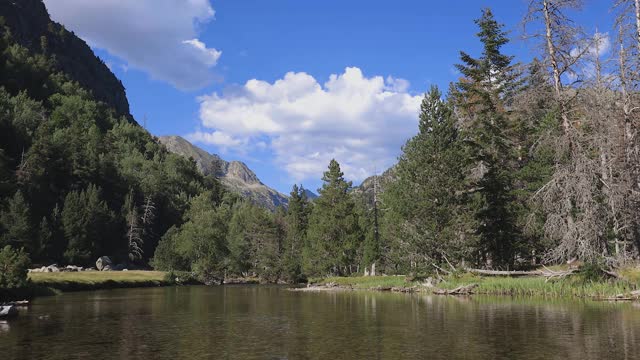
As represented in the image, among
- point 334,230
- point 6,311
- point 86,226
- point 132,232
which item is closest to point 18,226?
point 86,226

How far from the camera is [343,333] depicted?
83.6 ft

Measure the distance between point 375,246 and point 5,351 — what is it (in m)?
64.8

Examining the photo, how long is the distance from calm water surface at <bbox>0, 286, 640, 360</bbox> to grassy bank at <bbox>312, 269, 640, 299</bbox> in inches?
126

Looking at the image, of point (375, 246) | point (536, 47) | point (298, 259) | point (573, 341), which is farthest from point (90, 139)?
point (573, 341)

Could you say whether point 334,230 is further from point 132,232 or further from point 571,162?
point 132,232

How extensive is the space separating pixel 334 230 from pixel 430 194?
30484 mm

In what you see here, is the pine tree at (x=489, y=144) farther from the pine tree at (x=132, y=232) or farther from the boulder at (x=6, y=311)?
the pine tree at (x=132, y=232)

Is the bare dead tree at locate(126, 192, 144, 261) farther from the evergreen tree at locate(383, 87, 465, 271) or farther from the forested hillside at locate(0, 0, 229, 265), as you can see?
the evergreen tree at locate(383, 87, 465, 271)

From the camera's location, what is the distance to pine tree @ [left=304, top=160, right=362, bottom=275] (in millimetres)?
86938

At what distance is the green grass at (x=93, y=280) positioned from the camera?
6894 cm

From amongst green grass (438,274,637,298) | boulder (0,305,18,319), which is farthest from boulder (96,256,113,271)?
boulder (0,305,18,319)

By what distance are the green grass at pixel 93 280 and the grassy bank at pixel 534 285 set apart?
41.8 m

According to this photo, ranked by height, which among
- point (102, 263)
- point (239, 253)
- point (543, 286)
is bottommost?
point (102, 263)

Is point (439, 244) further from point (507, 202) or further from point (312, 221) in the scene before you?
point (312, 221)
